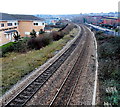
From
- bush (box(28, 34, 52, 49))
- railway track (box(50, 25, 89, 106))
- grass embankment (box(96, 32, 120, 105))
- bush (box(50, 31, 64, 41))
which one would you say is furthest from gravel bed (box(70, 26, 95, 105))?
bush (box(50, 31, 64, 41))

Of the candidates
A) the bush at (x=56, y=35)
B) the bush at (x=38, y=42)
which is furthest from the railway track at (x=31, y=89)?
the bush at (x=56, y=35)

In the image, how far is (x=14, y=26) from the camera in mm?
32594

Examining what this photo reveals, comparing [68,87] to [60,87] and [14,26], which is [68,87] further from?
[14,26]

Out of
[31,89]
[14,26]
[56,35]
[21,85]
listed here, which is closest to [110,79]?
[31,89]

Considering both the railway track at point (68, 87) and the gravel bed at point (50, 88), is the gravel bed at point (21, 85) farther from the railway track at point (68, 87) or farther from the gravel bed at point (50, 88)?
the railway track at point (68, 87)

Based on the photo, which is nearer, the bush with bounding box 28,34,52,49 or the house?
the bush with bounding box 28,34,52,49

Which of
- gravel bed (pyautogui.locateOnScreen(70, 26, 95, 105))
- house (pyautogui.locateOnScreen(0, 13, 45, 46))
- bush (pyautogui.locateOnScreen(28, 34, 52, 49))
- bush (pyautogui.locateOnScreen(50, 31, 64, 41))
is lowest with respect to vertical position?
gravel bed (pyautogui.locateOnScreen(70, 26, 95, 105))

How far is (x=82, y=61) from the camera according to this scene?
15617 mm

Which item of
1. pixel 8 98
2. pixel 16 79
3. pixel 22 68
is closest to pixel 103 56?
pixel 22 68

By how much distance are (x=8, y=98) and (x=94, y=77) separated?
20.3 feet

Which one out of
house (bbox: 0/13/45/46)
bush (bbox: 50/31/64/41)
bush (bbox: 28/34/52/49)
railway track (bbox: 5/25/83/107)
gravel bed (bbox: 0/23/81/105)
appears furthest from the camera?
bush (bbox: 50/31/64/41)

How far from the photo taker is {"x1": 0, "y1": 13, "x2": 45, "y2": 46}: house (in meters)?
27.6

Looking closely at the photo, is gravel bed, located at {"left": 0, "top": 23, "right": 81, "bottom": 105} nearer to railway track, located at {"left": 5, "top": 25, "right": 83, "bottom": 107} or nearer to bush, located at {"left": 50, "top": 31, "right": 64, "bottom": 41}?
railway track, located at {"left": 5, "top": 25, "right": 83, "bottom": 107}

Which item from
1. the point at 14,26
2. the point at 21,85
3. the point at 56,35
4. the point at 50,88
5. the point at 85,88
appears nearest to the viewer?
the point at 50,88
